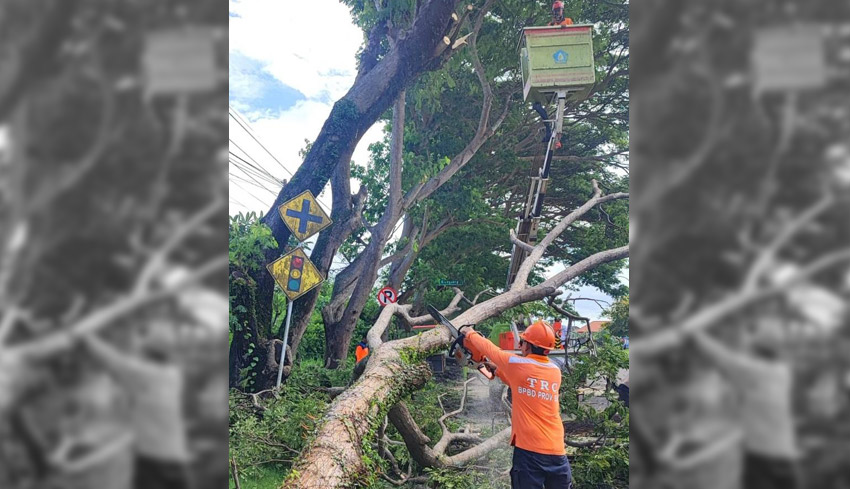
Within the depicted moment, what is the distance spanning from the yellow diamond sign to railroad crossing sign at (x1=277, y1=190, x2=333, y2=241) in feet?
0.93

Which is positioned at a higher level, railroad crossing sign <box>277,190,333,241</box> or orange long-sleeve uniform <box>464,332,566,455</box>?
railroad crossing sign <box>277,190,333,241</box>

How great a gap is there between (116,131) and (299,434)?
15.2 feet

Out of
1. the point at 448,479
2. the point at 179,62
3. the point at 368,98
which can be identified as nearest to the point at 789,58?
the point at 179,62

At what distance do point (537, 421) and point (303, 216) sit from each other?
176 inches

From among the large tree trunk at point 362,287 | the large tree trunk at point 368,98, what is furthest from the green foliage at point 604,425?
the large tree trunk at point 362,287

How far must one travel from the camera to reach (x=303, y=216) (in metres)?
6.70

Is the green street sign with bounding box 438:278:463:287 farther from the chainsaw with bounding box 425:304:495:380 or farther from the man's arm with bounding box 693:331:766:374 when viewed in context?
the man's arm with bounding box 693:331:766:374

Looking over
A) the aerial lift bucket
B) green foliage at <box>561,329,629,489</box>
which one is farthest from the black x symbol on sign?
green foliage at <box>561,329,629,489</box>

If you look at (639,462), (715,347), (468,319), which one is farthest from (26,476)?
(468,319)

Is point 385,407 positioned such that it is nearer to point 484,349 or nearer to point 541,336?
point 484,349

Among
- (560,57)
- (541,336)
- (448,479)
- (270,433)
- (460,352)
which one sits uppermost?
(560,57)

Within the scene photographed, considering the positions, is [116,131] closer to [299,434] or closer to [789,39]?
[789,39]

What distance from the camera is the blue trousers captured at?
11.0 ft

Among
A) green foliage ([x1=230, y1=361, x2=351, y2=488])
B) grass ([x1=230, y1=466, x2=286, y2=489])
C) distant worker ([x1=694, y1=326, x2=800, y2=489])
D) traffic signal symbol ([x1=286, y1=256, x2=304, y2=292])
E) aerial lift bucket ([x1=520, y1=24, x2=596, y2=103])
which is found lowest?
grass ([x1=230, y1=466, x2=286, y2=489])
